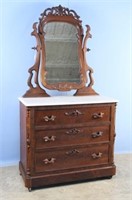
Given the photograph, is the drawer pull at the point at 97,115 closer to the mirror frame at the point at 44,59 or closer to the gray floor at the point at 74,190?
the mirror frame at the point at 44,59

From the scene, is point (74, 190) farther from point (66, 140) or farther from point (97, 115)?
point (97, 115)

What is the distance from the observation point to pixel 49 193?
229cm

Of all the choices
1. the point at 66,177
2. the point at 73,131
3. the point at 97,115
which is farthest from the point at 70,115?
the point at 66,177

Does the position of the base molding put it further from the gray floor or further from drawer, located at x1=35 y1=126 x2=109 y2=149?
drawer, located at x1=35 y1=126 x2=109 y2=149

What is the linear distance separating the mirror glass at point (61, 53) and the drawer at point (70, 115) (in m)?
0.43

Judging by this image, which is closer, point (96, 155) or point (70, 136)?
point (70, 136)

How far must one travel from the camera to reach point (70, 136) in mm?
2385

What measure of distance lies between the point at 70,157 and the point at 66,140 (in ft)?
0.55

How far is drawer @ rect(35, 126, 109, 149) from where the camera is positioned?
7.54ft

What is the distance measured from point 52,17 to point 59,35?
19 cm

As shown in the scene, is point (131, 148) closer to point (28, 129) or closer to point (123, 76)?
point (123, 76)

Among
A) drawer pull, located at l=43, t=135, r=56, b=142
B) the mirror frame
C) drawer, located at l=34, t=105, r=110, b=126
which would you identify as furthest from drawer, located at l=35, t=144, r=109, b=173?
the mirror frame

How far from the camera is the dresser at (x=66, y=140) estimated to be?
89.6 inches

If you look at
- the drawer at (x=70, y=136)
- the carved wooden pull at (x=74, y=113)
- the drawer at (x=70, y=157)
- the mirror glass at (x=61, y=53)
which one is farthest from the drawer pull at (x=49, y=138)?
the mirror glass at (x=61, y=53)
